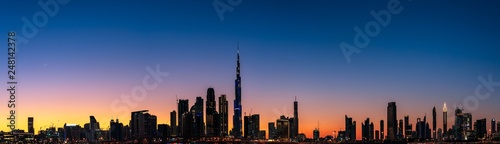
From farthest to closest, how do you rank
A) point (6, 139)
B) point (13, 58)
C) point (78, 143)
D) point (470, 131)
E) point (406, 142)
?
point (470, 131) < point (406, 142) < point (78, 143) < point (6, 139) < point (13, 58)

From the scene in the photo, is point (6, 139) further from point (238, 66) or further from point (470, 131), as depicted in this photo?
point (470, 131)

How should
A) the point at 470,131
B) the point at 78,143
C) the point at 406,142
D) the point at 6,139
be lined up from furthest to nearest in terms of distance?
the point at 470,131 → the point at 406,142 → the point at 78,143 → the point at 6,139

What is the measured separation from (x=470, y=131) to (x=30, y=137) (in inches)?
4833

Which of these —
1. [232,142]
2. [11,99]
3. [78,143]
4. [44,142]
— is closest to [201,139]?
[232,142]

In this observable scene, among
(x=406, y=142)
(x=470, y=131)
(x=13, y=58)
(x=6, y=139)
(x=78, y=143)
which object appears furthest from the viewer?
(x=470, y=131)

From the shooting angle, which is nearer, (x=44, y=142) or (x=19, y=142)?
(x=19, y=142)

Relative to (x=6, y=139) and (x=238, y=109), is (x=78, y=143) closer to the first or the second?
(x=6, y=139)

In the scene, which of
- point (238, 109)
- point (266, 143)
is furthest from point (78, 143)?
point (238, 109)

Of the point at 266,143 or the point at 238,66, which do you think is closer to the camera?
the point at 266,143

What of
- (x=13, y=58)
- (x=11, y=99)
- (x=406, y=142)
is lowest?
(x=406, y=142)

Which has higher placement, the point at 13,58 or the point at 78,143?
the point at 13,58

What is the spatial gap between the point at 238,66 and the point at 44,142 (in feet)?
216

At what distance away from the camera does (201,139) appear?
448 feet

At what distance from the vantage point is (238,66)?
183 m
